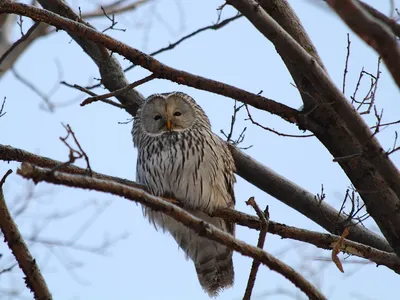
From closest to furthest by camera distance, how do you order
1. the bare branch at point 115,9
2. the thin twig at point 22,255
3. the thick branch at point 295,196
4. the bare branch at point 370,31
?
the bare branch at point 370,31 → the thin twig at point 22,255 → the thick branch at point 295,196 → the bare branch at point 115,9

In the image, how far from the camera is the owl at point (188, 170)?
523cm

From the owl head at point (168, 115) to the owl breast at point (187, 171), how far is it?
0.74 feet

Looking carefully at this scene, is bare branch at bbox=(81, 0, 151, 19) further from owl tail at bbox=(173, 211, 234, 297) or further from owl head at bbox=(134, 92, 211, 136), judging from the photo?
owl tail at bbox=(173, 211, 234, 297)

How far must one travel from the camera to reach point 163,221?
5.54 metres

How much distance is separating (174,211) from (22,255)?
41.6 inches

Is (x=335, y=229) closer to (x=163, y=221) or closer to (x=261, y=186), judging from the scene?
(x=261, y=186)

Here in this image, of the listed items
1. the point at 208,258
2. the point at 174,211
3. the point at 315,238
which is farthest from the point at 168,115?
the point at 174,211

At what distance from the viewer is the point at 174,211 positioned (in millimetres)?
2779

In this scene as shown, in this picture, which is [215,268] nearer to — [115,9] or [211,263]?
[211,263]

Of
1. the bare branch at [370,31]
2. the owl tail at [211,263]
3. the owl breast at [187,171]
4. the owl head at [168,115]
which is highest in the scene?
the owl head at [168,115]

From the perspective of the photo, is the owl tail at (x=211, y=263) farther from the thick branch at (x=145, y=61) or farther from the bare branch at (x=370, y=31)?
the bare branch at (x=370, y=31)

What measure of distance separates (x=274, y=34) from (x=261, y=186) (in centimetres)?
216

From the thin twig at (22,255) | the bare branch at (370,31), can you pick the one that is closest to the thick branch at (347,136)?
the bare branch at (370,31)

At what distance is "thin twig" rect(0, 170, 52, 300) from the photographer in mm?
3342
